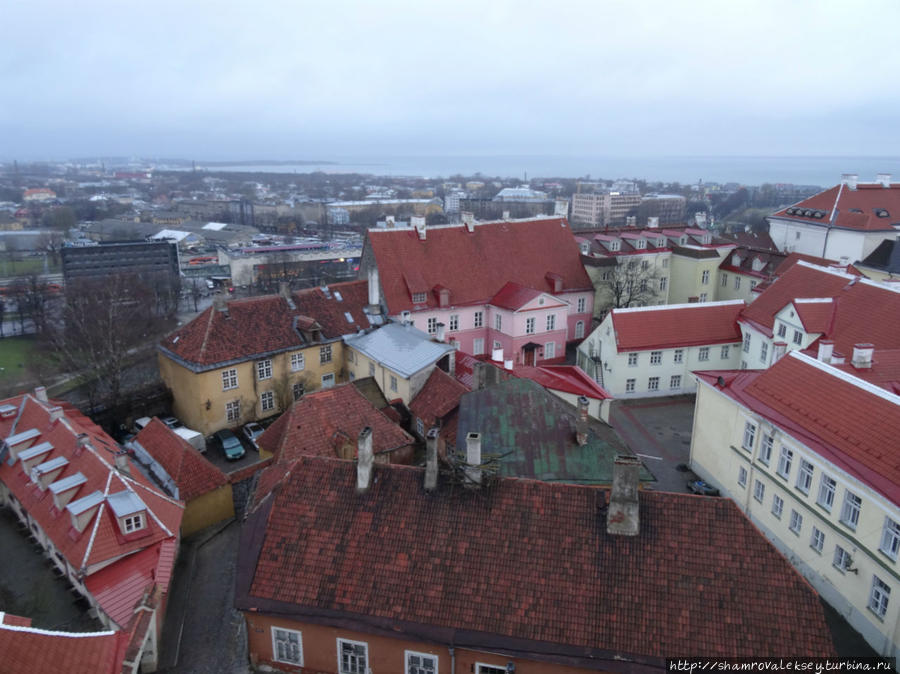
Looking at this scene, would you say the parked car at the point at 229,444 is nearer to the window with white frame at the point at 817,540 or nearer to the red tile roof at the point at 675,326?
the red tile roof at the point at 675,326

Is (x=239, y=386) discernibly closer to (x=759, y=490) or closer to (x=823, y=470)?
(x=759, y=490)

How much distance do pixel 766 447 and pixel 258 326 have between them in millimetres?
25802

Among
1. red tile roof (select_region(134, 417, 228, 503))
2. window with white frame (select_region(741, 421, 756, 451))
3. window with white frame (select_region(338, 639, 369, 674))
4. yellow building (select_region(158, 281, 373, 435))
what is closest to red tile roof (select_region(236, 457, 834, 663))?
window with white frame (select_region(338, 639, 369, 674))

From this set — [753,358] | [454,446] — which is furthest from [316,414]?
[753,358]

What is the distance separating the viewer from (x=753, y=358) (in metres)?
37.0

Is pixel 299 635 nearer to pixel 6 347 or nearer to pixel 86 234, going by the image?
pixel 6 347

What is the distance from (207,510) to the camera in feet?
81.9

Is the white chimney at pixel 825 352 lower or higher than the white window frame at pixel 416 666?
higher

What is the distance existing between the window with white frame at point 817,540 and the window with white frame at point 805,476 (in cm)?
130

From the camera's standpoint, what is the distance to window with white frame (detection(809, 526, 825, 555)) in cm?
2081

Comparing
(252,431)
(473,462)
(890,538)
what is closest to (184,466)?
(252,431)

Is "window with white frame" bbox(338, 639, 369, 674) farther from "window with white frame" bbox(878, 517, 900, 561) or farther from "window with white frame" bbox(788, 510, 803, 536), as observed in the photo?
"window with white frame" bbox(788, 510, 803, 536)

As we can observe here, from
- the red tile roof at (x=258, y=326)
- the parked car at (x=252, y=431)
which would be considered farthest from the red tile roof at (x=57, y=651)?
the red tile roof at (x=258, y=326)

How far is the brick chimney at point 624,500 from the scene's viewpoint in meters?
15.4
